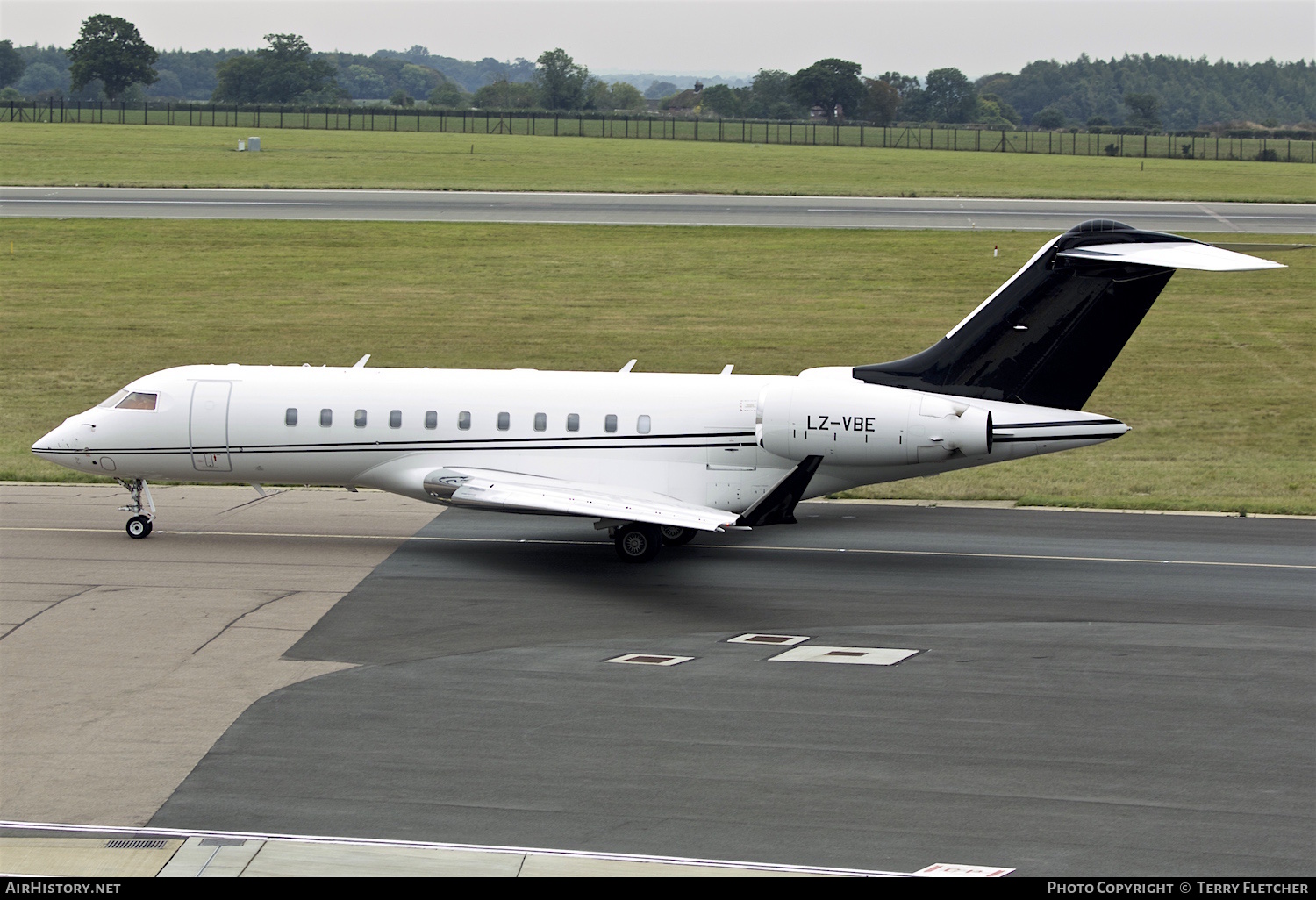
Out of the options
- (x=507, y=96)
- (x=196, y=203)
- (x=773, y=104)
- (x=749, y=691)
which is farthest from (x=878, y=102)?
(x=749, y=691)

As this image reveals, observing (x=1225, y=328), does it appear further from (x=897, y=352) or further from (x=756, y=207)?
(x=756, y=207)

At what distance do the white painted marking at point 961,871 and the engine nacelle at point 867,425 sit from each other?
1078 cm

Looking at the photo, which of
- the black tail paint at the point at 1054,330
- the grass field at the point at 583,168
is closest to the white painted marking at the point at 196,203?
the grass field at the point at 583,168

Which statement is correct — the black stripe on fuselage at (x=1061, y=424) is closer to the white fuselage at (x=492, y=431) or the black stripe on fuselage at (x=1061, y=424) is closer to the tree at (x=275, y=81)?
the white fuselage at (x=492, y=431)

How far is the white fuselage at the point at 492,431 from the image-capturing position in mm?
22797

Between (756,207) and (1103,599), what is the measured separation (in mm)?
49729

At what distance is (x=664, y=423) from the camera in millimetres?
23484

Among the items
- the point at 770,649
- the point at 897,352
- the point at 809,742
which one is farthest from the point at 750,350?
the point at 809,742

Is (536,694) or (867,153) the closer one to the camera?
(536,694)

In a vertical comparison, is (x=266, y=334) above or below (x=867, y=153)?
below

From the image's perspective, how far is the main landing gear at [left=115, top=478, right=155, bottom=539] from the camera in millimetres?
24344

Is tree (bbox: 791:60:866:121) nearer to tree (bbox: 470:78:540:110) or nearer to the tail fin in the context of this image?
tree (bbox: 470:78:540:110)

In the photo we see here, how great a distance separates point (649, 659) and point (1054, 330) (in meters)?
9.32

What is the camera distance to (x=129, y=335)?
43.2 meters
